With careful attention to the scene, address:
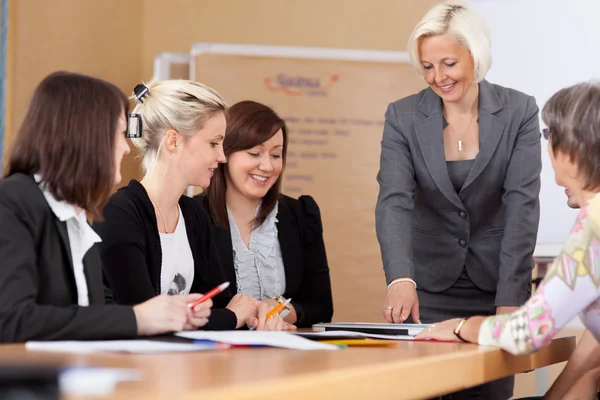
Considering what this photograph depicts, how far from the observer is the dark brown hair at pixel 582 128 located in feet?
5.47

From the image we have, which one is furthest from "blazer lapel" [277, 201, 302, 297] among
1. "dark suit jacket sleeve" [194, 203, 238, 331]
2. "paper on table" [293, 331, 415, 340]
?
"paper on table" [293, 331, 415, 340]

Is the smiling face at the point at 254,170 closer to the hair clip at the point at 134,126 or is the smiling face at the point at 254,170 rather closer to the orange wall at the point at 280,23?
the hair clip at the point at 134,126

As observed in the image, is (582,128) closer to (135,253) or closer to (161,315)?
(161,315)

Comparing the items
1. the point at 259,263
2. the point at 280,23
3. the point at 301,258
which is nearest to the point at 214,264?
the point at 259,263

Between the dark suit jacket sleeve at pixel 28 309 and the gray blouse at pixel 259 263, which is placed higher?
the dark suit jacket sleeve at pixel 28 309

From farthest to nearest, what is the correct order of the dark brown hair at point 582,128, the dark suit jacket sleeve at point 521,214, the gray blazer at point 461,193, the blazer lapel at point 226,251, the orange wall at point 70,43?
the orange wall at point 70,43 → the blazer lapel at point 226,251 → the gray blazer at point 461,193 → the dark suit jacket sleeve at point 521,214 → the dark brown hair at point 582,128

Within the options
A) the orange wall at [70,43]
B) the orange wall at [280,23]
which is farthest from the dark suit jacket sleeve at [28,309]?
the orange wall at [280,23]

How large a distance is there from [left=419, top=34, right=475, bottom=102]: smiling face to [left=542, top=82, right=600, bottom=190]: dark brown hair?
68 centimetres

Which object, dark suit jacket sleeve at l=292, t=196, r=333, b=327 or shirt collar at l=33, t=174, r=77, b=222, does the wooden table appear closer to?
shirt collar at l=33, t=174, r=77, b=222

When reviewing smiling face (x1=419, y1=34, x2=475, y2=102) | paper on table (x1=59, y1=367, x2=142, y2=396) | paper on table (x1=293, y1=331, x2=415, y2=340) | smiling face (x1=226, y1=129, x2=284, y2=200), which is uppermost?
smiling face (x1=419, y1=34, x2=475, y2=102)

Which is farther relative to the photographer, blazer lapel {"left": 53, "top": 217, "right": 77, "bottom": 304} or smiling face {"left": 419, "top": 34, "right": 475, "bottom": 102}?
smiling face {"left": 419, "top": 34, "right": 475, "bottom": 102}

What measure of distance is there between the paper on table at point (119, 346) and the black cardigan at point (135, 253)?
1.98 feet

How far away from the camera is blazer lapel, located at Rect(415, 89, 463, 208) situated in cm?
247


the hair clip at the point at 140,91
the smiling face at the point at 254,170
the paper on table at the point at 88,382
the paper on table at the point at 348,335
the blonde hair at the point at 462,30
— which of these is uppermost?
the blonde hair at the point at 462,30
